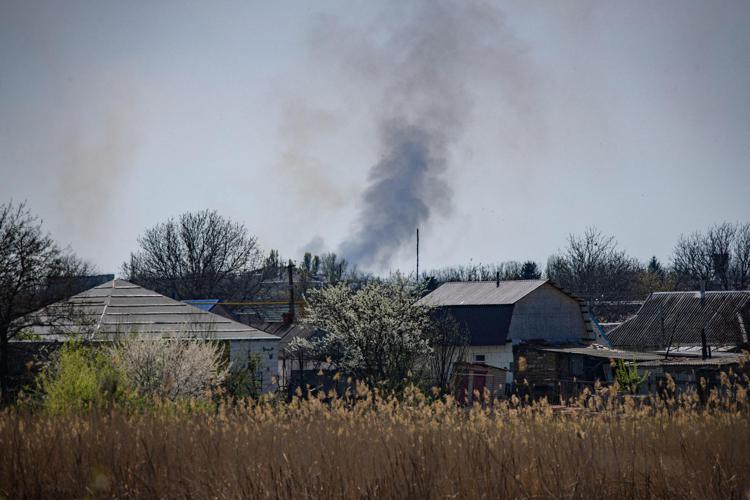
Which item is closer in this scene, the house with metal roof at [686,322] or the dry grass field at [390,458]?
the dry grass field at [390,458]

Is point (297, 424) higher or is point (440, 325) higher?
point (440, 325)

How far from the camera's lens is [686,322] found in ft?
168

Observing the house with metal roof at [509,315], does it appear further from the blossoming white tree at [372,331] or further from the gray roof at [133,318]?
the gray roof at [133,318]

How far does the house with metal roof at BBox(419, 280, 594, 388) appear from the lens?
43.3 m

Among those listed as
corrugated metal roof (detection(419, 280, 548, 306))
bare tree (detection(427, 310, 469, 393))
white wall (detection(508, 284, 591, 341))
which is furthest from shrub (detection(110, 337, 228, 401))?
white wall (detection(508, 284, 591, 341))

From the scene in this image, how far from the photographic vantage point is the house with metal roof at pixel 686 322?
1898 inches

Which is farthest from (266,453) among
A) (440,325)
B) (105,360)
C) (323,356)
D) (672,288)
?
(672,288)

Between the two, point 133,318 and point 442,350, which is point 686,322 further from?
point 133,318

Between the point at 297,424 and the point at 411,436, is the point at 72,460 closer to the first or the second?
the point at 297,424

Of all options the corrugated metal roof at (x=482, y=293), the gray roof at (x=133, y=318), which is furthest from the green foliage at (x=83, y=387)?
the corrugated metal roof at (x=482, y=293)

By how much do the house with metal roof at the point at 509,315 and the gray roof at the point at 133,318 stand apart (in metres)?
14.5

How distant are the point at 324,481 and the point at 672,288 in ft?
272

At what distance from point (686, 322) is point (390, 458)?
47059 mm

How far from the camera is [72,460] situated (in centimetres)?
943
